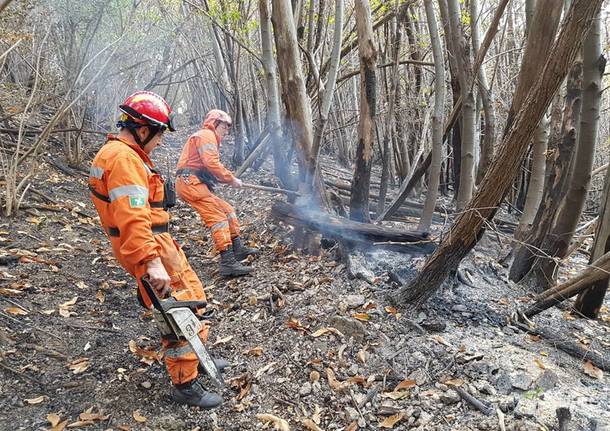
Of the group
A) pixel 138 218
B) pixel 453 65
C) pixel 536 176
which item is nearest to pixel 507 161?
pixel 138 218

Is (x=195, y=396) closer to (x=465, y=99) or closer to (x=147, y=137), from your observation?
(x=147, y=137)

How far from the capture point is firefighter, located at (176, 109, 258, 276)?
5453 millimetres

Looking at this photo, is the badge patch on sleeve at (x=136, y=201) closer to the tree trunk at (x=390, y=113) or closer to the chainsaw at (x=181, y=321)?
the chainsaw at (x=181, y=321)

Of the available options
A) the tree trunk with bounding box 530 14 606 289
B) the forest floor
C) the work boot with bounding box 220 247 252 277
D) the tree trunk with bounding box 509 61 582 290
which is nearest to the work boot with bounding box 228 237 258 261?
the work boot with bounding box 220 247 252 277

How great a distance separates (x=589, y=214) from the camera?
1005 cm

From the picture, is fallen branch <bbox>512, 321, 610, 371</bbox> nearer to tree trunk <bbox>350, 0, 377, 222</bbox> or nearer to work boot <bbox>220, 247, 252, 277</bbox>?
tree trunk <bbox>350, 0, 377, 222</bbox>

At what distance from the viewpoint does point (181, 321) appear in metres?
2.79

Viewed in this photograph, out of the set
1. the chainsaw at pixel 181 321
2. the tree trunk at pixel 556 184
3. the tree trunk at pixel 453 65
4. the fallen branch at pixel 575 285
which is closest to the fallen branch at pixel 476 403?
the fallen branch at pixel 575 285

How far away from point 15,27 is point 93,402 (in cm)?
669

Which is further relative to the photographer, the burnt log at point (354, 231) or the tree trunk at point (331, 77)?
the tree trunk at point (331, 77)

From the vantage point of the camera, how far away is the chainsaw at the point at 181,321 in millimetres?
2768

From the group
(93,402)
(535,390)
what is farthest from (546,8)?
(93,402)

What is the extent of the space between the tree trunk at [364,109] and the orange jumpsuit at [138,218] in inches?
102

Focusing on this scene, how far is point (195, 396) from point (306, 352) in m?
0.87
